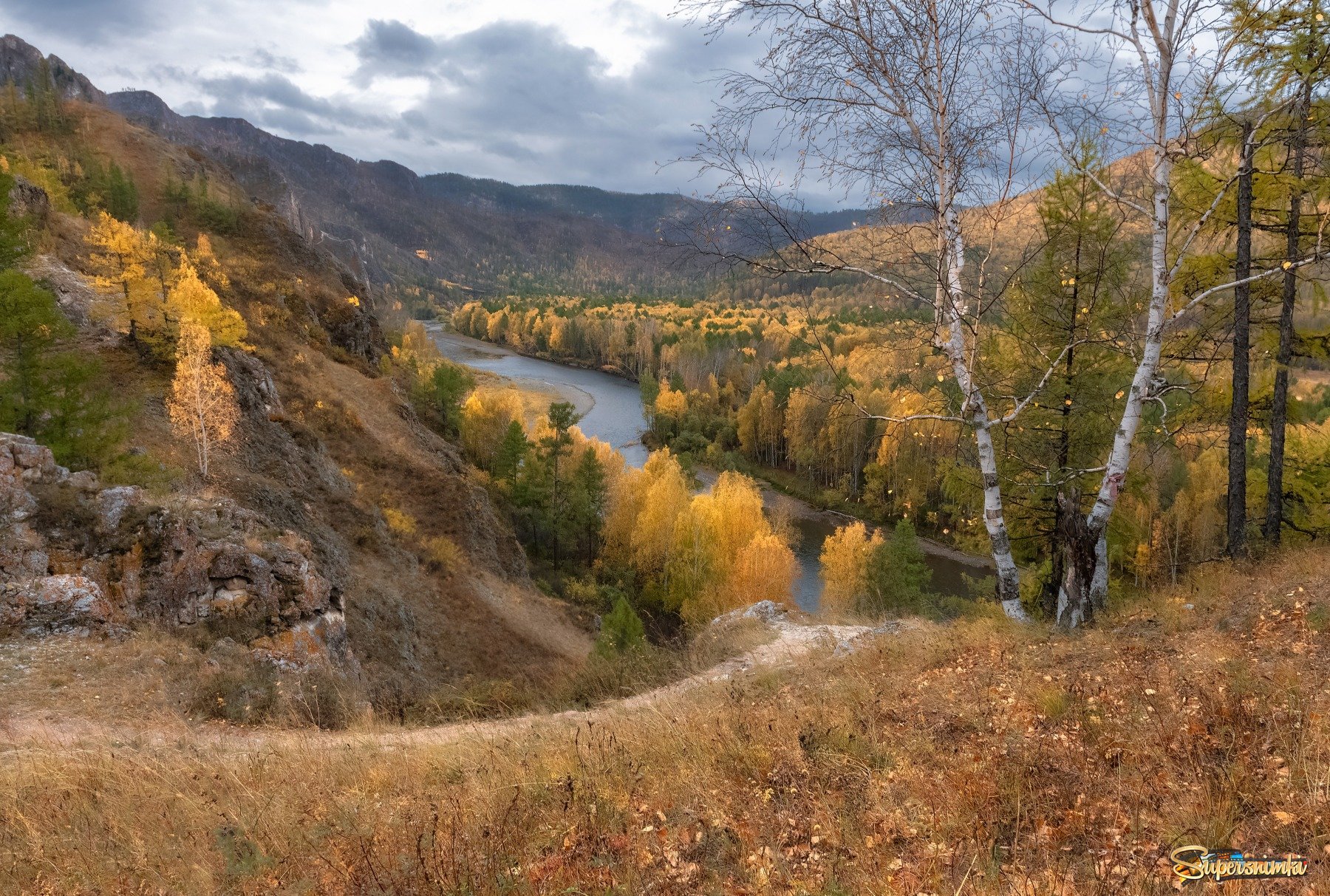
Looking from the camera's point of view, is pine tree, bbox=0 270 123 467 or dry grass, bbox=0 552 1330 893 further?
pine tree, bbox=0 270 123 467

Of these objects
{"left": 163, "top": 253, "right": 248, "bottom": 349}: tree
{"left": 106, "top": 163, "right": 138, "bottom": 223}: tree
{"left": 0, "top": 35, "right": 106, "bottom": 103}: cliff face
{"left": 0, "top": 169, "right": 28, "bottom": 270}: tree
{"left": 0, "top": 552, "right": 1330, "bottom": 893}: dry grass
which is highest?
{"left": 0, "top": 35, "right": 106, "bottom": 103}: cliff face

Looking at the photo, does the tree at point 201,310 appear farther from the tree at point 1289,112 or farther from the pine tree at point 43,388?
the tree at point 1289,112

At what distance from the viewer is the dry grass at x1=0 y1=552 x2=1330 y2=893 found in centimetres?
323

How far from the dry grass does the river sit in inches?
1204

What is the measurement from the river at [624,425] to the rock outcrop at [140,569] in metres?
25.8

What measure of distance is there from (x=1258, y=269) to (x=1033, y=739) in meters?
10.2

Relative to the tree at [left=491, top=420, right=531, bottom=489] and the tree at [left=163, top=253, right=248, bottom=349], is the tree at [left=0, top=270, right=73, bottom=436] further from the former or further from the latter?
the tree at [left=491, top=420, right=531, bottom=489]

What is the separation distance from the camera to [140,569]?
14.1m

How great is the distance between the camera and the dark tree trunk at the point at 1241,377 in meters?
10.2

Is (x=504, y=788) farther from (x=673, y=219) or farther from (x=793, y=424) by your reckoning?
(x=793, y=424)

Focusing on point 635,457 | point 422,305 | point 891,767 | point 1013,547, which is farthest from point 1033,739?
point 422,305

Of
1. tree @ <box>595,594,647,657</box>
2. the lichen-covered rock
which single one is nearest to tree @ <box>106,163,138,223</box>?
the lichen-covered rock

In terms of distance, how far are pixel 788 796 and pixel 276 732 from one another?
7.95 metres

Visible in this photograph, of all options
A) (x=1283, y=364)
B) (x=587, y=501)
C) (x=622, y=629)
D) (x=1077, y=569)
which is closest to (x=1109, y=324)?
(x=1283, y=364)
